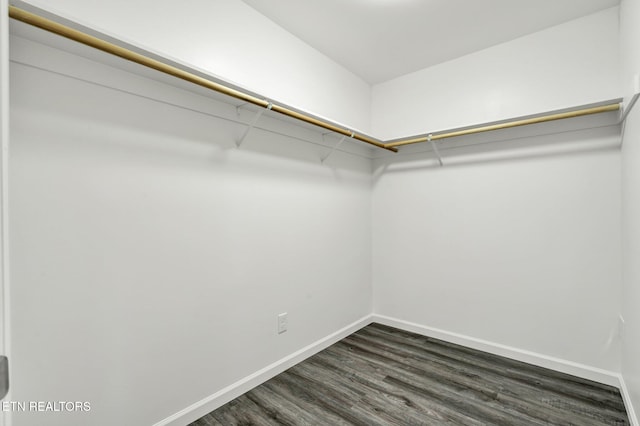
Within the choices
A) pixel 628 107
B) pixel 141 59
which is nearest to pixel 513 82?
pixel 628 107

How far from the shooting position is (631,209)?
1.57 meters

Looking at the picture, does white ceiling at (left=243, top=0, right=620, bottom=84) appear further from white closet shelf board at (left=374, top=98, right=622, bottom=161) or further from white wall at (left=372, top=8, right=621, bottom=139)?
white closet shelf board at (left=374, top=98, right=622, bottom=161)

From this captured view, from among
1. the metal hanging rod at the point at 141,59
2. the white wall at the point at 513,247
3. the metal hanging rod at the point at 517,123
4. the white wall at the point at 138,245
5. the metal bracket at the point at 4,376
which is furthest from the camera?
the white wall at the point at 513,247

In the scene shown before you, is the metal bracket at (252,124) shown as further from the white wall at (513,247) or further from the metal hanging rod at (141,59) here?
the white wall at (513,247)

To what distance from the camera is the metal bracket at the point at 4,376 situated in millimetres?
506

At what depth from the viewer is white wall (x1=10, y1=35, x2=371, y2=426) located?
116 cm

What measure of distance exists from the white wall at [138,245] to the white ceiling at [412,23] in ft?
2.63

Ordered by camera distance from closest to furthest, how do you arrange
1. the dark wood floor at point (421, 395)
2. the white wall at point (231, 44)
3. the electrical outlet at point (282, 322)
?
the white wall at point (231, 44) < the dark wood floor at point (421, 395) < the electrical outlet at point (282, 322)

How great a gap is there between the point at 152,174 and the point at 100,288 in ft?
1.83

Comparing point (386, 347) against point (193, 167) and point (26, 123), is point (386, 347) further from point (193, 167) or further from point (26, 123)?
point (26, 123)

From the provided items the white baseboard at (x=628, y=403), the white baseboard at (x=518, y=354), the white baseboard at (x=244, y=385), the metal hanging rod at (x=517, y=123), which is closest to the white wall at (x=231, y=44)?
the metal hanging rod at (x=517, y=123)

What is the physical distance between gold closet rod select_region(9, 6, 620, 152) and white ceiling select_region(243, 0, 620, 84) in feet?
2.20

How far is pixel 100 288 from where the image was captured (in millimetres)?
1312

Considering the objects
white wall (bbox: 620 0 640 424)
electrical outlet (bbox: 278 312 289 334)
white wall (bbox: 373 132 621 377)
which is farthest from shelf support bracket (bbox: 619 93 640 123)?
electrical outlet (bbox: 278 312 289 334)
